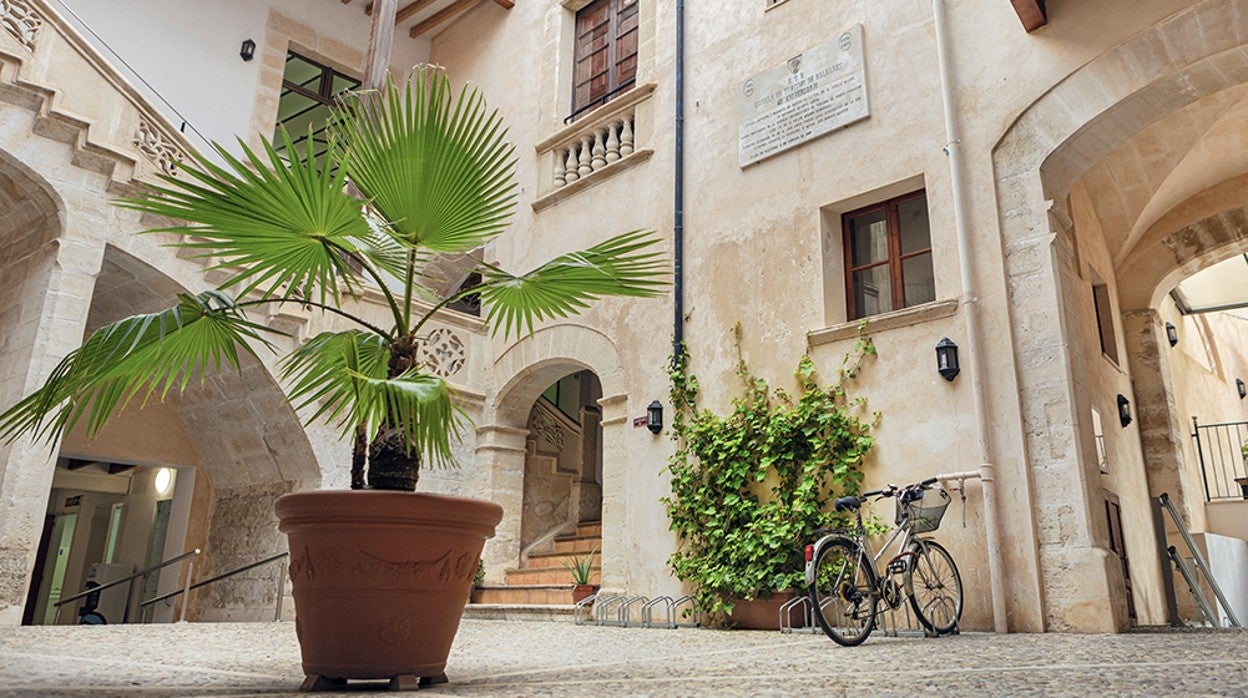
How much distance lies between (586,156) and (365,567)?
661 cm

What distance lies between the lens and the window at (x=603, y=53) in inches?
343

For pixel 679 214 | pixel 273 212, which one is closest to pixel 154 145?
pixel 679 214

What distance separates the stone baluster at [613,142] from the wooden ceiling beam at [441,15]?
3114 mm

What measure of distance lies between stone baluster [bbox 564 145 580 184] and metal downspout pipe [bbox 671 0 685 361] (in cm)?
131

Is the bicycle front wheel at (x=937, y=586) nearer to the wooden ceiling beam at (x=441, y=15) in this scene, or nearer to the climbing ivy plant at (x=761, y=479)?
the climbing ivy plant at (x=761, y=479)

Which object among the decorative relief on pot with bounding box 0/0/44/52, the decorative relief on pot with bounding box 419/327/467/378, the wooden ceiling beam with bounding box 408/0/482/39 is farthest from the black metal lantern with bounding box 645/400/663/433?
the wooden ceiling beam with bounding box 408/0/482/39

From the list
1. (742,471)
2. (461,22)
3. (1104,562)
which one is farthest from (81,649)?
(461,22)

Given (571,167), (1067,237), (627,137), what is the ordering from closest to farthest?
(1067,237) → (627,137) → (571,167)

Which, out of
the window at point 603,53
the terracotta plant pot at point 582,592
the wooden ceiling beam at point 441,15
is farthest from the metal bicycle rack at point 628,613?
the wooden ceiling beam at point 441,15

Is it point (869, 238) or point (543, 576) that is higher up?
point (869, 238)

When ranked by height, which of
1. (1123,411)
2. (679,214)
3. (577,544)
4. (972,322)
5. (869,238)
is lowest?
(577,544)

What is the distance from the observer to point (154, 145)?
6.49 meters

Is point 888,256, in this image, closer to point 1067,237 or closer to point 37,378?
point 1067,237

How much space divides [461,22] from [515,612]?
7.18 meters
